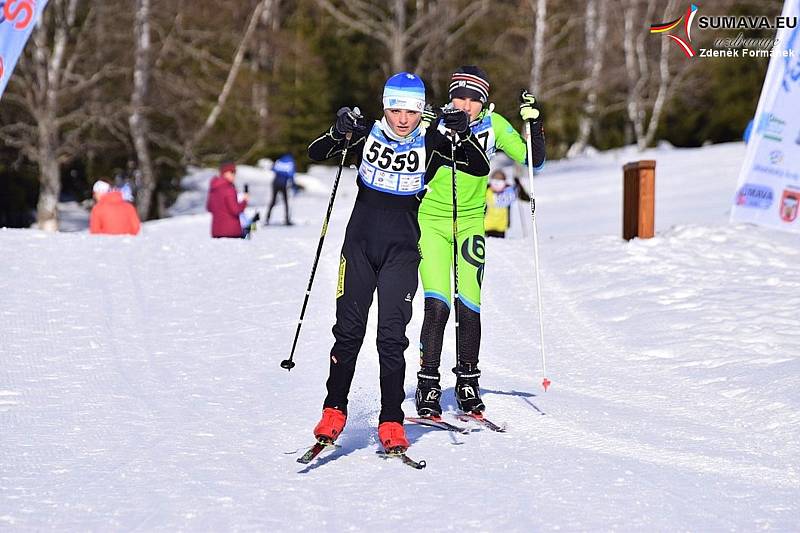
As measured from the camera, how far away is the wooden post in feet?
41.2

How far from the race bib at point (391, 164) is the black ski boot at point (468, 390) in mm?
1363

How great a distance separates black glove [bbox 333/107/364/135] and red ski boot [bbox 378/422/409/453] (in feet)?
4.61

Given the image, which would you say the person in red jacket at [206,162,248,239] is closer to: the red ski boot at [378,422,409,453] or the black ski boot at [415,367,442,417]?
the black ski boot at [415,367,442,417]

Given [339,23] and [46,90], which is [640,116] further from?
[46,90]

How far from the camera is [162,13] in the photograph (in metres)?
27.8

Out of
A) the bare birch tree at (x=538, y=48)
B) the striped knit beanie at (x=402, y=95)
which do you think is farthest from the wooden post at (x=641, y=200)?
the bare birch tree at (x=538, y=48)

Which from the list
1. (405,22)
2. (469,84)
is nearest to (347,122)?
(469,84)

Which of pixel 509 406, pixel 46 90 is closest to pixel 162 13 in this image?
pixel 46 90

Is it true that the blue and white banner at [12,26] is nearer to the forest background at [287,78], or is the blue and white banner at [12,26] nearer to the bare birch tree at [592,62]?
the forest background at [287,78]

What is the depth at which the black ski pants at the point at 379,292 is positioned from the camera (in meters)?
5.52

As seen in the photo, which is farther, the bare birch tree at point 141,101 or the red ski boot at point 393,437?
the bare birch tree at point 141,101

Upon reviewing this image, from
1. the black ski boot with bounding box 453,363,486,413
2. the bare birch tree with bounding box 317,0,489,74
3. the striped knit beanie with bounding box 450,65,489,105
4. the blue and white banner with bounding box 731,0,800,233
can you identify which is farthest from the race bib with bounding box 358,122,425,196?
the bare birch tree with bounding box 317,0,489,74

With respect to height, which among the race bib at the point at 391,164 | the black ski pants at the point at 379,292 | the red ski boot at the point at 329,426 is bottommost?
the red ski boot at the point at 329,426

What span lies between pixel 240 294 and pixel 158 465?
5474mm
